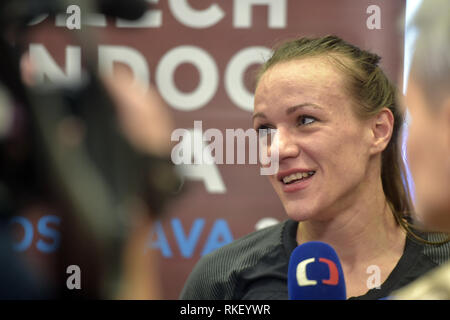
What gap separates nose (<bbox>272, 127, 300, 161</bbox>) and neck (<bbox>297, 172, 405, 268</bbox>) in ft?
0.45

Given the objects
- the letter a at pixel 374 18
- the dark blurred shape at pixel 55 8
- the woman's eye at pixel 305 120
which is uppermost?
the dark blurred shape at pixel 55 8

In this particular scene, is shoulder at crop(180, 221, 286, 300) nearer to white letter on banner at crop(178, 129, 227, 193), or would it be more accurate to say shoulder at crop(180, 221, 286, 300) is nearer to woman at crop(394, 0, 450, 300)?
white letter on banner at crop(178, 129, 227, 193)

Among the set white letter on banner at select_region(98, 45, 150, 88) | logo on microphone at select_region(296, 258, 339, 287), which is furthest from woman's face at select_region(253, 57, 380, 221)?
white letter on banner at select_region(98, 45, 150, 88)

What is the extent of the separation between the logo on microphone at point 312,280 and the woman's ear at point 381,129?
1.49ft

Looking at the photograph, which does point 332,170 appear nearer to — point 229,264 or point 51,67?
point 229,264

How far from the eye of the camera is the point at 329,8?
121cm

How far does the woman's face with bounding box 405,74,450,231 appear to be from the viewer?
54 cm

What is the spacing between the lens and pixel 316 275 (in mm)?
502

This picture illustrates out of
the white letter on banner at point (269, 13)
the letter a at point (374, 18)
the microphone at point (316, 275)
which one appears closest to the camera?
the microphone at point (316, 275)

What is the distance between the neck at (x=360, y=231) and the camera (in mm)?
917

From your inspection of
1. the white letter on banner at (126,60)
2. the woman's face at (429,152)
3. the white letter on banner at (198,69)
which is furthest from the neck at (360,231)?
the white letter on banner at (126,60)

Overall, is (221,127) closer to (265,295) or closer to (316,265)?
(265,295)

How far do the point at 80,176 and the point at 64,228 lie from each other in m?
0.13

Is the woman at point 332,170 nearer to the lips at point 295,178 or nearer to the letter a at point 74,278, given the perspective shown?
the lips at point 295,178
